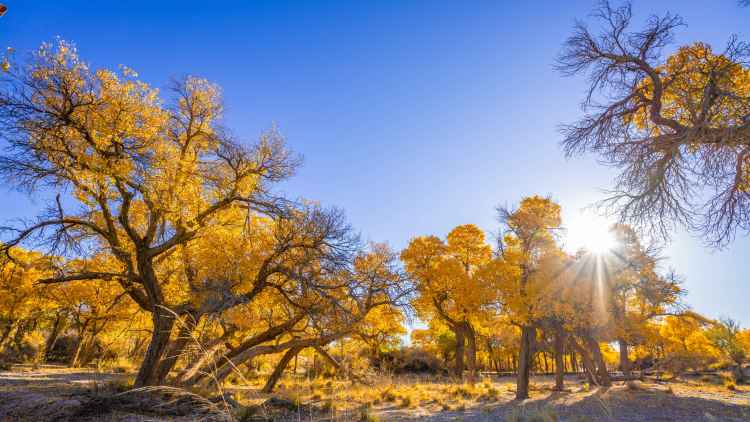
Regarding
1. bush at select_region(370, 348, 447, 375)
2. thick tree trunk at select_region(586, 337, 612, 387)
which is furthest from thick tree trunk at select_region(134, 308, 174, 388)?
bush at select_region(370, 348, 447, 375)

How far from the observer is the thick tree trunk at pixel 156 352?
387 inches

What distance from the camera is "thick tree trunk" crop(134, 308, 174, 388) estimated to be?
984 cm

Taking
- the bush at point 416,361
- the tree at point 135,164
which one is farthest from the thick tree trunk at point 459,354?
the tree at point 135,164

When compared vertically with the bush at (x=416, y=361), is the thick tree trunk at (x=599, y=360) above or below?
above

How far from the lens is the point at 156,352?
33.0ft

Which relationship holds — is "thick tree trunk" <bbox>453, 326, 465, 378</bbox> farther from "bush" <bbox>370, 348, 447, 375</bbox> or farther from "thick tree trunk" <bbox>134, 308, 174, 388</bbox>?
"thick tree trunk" <bbox>134, 308, 174, 388</bbox>

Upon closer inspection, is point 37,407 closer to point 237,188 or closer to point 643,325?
point 237,188

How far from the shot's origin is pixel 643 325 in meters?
15.5

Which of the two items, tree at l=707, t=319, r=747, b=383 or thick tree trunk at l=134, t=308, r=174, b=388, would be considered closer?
thick tree trunk at l=134, t=308, r=174, b=388

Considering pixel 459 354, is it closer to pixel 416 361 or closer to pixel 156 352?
pixel 416 361

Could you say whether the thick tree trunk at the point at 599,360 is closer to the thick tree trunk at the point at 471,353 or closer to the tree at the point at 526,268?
the tree at the point at 526,268

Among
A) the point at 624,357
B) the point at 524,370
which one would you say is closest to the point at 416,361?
the point at 624,357

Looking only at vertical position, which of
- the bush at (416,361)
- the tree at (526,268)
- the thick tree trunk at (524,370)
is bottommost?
the bush at (416,361)

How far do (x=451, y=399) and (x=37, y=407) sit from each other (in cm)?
1269
